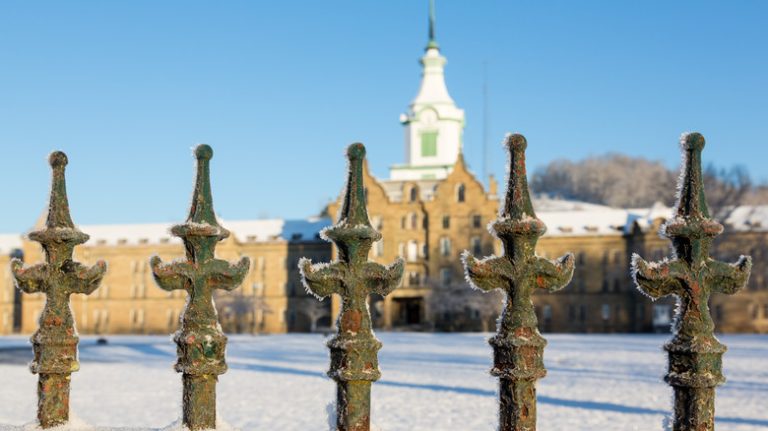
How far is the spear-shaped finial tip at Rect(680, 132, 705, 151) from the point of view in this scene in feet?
10.6

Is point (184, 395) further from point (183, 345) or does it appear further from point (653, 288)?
point (653, 288)

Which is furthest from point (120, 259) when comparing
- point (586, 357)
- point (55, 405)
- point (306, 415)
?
point (55, 405)

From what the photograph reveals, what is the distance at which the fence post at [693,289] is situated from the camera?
3.18 metres

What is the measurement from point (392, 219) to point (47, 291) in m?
71.0

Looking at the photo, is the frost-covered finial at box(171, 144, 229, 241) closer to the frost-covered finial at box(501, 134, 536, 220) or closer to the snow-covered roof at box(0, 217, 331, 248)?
the frost-covered finial at box(501, 134, 536, 220)

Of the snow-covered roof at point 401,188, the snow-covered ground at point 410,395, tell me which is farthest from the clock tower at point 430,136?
the snow-covered ground at point 410,395

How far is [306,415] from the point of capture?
16.2m

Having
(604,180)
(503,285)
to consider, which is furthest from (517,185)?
(604,180)

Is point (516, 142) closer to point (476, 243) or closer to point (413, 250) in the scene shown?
point (476, 243)

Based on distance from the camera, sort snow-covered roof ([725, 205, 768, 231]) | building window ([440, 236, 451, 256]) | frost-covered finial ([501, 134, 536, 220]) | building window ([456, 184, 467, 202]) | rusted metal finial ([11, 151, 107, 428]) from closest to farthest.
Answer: frost-covered finial ([501, 134, 536, 220]), rusted metal finial ([11, 151, 107, 428]), snow-covered roof ([725, 205, 768, 231]), building window ([456, 184, 467, 202]), building window ([440, 236, 451, 256])

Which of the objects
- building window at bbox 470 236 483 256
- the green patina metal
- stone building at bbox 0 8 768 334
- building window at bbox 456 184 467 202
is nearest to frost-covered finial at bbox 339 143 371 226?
the green patina metal

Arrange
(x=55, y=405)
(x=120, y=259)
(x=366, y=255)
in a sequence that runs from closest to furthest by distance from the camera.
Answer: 1. (x=366, y=255)
2. (x=55, y=405)
3. (x=120, y=259)

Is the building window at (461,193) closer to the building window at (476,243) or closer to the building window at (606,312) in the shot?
the building window at (476,243)

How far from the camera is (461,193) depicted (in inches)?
2899
